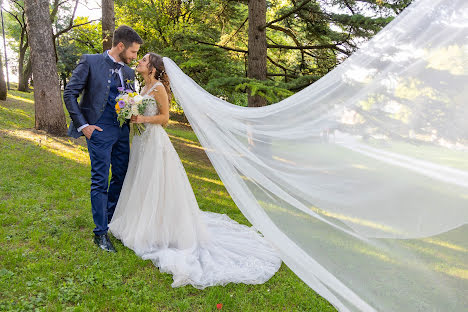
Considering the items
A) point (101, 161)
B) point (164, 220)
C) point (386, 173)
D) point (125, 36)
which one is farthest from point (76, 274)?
point (386, 173)

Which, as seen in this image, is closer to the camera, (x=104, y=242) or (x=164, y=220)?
(x=104, y=242)

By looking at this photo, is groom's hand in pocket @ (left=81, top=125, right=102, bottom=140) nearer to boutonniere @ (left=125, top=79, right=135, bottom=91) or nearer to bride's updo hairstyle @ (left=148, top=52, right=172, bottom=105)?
boutonniere @ (left=125, top=79, right=135, bottom=91)

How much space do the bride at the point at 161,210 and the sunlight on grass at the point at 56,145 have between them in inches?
140

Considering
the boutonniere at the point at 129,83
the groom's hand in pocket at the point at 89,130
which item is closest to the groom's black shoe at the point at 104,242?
the groom's hand in pocket at the point at 89,130

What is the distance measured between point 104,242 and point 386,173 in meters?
3.05

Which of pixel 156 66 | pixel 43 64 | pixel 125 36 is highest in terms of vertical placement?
pixel 125 36

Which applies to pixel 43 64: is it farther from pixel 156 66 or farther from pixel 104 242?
pixel 104 242

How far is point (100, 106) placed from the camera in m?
3.64

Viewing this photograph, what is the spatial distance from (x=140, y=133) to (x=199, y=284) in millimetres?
1923

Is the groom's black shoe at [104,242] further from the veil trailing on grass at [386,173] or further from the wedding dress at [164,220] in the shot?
the veil trailing on grass at [386,173]

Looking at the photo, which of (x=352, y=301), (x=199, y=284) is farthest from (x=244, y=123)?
(x=352, y=301)

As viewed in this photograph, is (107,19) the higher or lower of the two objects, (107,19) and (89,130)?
the higher

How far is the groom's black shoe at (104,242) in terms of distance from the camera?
3.71 metres

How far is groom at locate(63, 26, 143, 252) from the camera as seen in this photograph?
355cm
